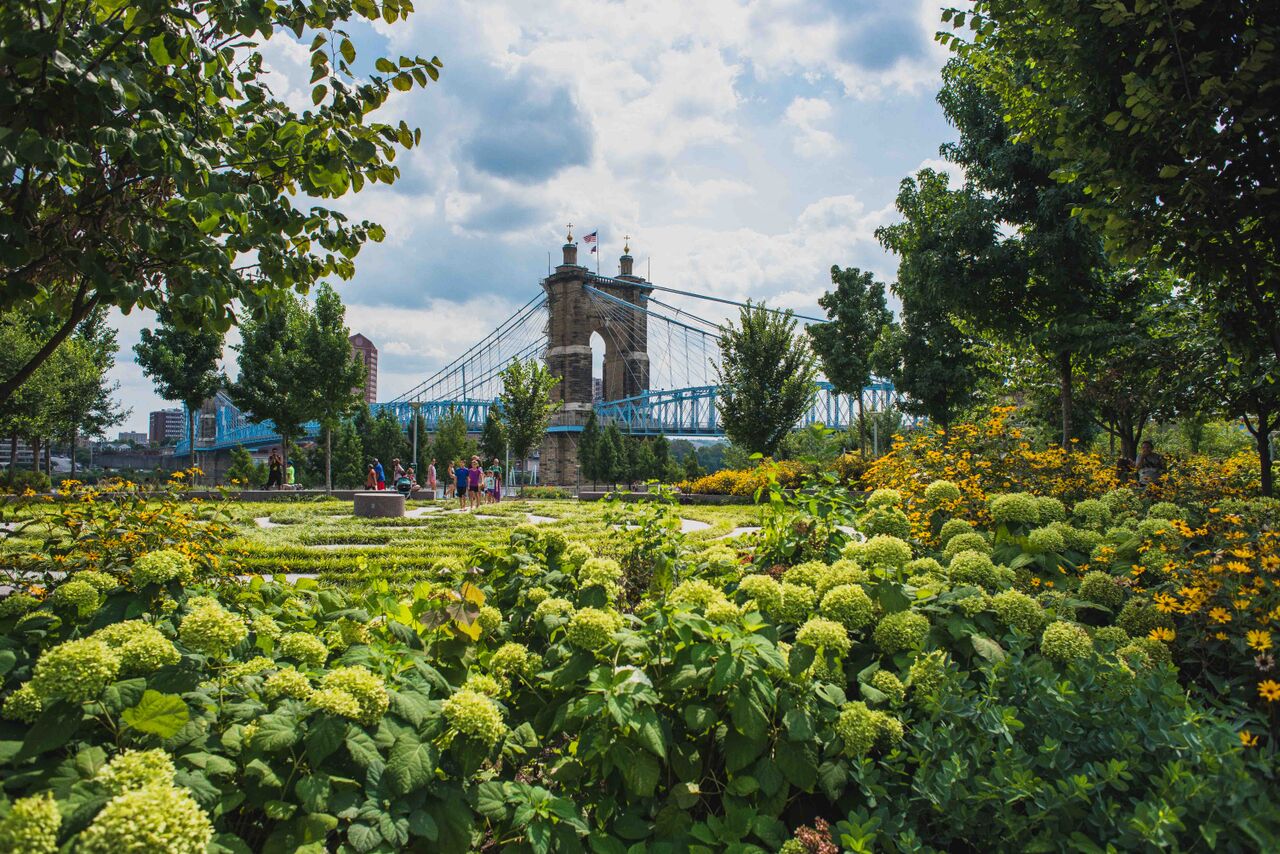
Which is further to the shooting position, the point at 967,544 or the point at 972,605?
the point at 967,544

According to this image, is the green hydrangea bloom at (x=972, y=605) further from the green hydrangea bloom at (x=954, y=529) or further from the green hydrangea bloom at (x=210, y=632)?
the green hydrangea bloom at (x=210, y=632)

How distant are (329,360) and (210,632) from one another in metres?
22.0

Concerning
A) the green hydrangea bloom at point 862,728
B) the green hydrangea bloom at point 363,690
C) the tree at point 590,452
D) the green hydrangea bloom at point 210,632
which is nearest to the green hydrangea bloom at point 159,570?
the green hydrangea bloom at point 210,632

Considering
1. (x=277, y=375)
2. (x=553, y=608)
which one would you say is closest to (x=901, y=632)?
(x=553, y=608)

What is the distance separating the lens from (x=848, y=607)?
2.24 m

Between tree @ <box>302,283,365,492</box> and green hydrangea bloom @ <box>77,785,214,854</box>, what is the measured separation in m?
22.5

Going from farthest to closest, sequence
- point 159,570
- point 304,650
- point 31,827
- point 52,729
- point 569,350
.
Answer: point 569,350 → point 159,570 → point 304,650 → point 52,729 → point 31,827

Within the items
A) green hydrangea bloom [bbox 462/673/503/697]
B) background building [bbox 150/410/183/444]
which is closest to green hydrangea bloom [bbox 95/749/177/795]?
green hydrangea bloom [bbox 462/673/503/697]

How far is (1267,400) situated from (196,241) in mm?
10371

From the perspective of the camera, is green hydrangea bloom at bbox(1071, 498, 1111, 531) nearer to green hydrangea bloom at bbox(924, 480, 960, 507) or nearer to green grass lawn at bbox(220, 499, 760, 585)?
green hydrangea bloom at bbox(924, 480, 960, 507)

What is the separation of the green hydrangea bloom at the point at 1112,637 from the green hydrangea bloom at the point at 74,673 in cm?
286

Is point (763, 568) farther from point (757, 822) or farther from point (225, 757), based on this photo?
point (225, 757)

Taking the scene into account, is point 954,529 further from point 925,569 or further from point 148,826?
point 148,826

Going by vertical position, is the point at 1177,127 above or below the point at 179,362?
below
